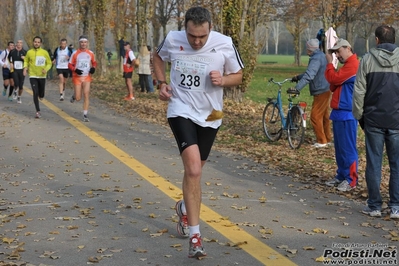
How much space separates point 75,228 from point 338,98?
4174 millimetres

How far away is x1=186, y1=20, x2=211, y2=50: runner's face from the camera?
6.74 meters

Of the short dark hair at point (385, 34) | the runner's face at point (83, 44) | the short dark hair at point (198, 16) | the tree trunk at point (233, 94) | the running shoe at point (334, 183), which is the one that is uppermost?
the short dark hair at point (198, 16)

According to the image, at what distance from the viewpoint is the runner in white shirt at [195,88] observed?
6.84m

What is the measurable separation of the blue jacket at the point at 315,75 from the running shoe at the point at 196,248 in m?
7.12

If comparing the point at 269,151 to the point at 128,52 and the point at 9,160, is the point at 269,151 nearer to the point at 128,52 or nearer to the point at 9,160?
the point at 9,160

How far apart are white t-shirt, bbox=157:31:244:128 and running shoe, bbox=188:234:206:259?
41.4 inches

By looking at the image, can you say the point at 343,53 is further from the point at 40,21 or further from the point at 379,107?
the point at 40,21

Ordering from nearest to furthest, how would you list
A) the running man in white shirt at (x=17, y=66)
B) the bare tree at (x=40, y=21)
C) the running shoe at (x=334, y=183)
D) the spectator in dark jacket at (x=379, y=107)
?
the spectator in dark jacket at (x=379, y=107), the running shoe at (x=334, y=183), the running man in white shirt at (x=17, y=66), the bare tree at (x=40, y=21)

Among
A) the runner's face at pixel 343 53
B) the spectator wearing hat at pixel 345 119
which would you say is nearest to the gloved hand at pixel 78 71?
the spectator wearing hat at pixel 345 119

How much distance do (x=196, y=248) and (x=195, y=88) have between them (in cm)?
143

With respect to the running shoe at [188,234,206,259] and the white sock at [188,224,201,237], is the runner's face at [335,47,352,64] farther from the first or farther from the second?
the running shoe at [188,234,206,259]

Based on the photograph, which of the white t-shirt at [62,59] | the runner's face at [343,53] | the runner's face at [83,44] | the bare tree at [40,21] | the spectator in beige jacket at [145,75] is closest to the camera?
the runner's face at [343,53]

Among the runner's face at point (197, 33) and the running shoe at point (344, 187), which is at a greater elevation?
the runner's face at point (197, 33)

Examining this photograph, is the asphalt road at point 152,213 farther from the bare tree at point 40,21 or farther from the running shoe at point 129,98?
the bare tree at point 40,21
